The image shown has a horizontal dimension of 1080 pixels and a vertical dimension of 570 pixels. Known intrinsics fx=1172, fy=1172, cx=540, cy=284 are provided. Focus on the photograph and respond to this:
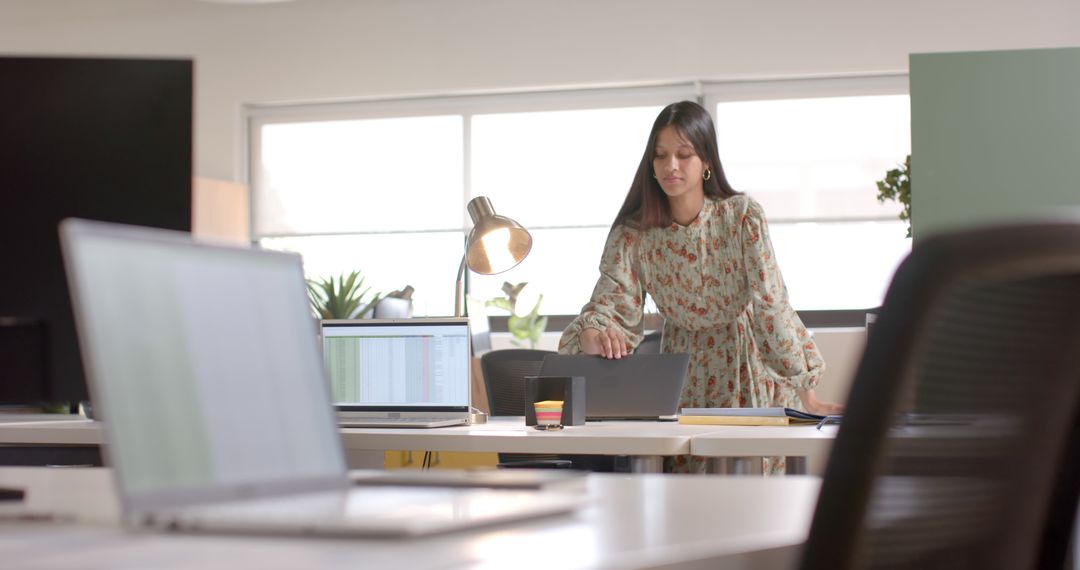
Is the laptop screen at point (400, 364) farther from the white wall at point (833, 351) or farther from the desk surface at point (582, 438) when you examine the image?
the white wall at point (833, 351)

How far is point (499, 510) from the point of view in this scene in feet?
2.74

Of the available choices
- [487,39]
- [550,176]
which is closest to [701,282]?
[550,176]

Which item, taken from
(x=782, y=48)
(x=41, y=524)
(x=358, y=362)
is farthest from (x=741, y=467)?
(x=782, y=48)

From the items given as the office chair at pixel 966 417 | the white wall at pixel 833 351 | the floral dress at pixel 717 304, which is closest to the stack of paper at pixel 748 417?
the floral dress at pixel 717 304

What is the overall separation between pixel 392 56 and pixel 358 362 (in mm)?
5237

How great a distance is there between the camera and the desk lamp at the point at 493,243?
10.0 ft

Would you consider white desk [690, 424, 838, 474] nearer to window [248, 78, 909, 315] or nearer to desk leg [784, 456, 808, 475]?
desk leg [784, 456, 808, 475]

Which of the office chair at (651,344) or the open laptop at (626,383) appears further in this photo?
the office chair at (651,344)

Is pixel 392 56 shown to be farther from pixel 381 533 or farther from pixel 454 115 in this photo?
pixel 381 533

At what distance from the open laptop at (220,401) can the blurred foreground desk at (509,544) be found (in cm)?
2

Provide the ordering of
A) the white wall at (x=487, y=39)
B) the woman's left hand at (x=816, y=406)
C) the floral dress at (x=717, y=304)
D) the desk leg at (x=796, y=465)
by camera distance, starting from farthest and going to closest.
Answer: the white wall at (x=487, y=39)
the floral dress at (x=717, y=304)
the woman's left hand at (x=816, y=406)
the desk leg at (x=796, y=465)

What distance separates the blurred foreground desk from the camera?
0.66 metres

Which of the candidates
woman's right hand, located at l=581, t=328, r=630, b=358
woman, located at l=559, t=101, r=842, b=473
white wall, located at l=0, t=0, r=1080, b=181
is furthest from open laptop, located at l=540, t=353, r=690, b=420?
white wall, located at l=0, t=0, r=1080, b=181

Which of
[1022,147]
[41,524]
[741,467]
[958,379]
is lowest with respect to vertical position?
[741,467]
